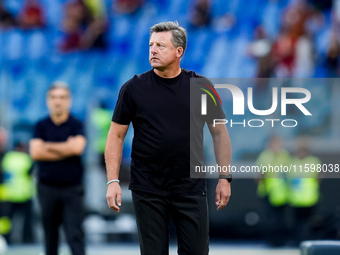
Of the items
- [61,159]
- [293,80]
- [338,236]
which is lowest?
[338,236]

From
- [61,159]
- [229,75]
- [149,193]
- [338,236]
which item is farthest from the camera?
[229,75]

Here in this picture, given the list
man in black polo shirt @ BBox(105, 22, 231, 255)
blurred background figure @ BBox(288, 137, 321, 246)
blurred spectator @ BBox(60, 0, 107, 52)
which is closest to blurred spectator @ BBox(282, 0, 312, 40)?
blurred background figure @ BBox(288, 137, 321, 246)

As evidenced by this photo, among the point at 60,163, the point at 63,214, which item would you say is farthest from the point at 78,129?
the point at 63,214

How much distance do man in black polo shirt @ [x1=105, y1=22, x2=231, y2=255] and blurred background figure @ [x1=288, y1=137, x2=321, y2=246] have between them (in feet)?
25.2

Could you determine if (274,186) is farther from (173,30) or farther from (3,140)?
(173,30)

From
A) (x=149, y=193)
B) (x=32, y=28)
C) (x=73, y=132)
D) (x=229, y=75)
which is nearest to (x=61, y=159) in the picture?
(x=73, y=132)

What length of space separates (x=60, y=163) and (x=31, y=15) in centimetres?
932

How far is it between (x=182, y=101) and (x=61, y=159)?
2755 mm

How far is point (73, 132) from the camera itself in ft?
25.7

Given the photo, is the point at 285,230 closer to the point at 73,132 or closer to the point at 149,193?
the point at 73,132

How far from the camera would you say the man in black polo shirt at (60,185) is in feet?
24.8

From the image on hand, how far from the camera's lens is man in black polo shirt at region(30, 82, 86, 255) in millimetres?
7547

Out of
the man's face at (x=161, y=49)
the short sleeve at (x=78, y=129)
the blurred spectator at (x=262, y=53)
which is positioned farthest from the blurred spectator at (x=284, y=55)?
A: the man's face at (x=161, y=49)

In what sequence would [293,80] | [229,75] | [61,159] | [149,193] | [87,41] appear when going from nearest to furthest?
[149,193], [61,159], [293,80], [229,75], [87,41]
